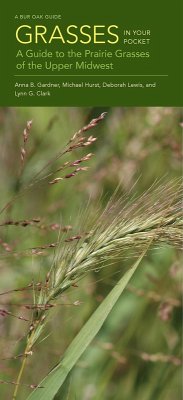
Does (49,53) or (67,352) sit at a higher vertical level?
(49,53)

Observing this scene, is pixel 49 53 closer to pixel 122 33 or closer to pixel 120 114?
pixel 122 33

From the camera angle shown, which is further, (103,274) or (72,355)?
(103,274)

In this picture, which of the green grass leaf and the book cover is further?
the book cover

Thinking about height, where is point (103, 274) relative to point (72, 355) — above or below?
below

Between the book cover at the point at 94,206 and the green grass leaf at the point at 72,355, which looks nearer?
the green grass leaf at the point at 72,355

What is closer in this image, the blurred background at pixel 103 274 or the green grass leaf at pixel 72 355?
the green grass leaf at pixel 72 355

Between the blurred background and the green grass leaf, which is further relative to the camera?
the blurred background

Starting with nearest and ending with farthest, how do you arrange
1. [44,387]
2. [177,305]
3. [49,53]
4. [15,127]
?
1. [44,387]
2. [49,53]
3. [177,305]
4. [15,127]

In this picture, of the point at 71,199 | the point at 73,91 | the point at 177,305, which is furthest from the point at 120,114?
the point at 177,305
